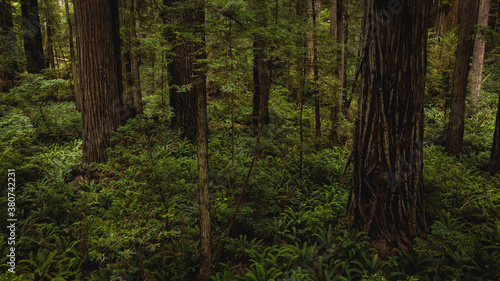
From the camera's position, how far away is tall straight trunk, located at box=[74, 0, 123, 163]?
18.8 feet

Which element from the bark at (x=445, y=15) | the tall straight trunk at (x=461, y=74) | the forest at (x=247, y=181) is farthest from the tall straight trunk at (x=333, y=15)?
the bark at (x=445, y=15)

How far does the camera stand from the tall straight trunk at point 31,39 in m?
11.4

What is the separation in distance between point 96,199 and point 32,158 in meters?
2.48

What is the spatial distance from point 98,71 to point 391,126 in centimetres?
637

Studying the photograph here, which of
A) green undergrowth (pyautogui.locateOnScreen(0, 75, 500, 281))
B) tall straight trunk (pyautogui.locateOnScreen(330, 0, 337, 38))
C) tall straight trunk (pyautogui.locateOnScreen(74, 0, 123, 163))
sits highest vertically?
tall straight trunk (pyautogui.locateOnScreen(330, 0, 337, 38))

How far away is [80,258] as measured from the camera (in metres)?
4.04

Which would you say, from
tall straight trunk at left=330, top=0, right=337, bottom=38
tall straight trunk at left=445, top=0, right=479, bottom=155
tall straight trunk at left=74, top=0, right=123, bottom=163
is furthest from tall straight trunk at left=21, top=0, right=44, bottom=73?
tall straight trunk at left=445, top=0, right=479, bottom=155

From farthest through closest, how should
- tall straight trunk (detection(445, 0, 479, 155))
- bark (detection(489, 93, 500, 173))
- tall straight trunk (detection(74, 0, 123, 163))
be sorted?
tall straight trunk (detection(445, 0, 479, 155)) → bark (detection(489, 93, 500, 173)) → tall straight trunk (detection(74, 0, 123, 163))

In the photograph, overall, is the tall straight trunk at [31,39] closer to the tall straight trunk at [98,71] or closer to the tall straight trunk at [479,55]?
the tall straight trunk at [98,71]

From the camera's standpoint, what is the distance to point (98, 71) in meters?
5.96

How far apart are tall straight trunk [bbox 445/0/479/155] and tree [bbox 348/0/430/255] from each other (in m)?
5.39

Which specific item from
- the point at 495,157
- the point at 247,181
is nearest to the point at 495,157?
the point at 495,157

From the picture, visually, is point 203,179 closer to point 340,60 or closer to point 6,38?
point 340,60

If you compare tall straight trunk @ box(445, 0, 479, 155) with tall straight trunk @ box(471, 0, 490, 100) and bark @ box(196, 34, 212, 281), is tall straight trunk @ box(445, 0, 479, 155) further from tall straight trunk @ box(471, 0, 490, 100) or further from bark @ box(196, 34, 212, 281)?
bark @ box(196, 34, 212, 281)
